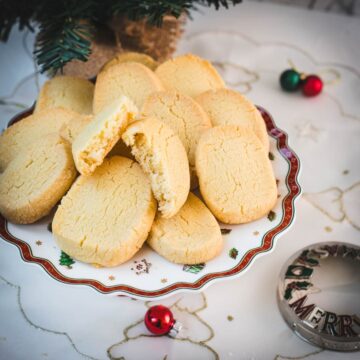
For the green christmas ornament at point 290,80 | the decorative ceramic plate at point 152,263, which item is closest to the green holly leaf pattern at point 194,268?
the decorative ceramic plate at point 152,263

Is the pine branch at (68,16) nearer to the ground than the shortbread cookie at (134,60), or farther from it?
farther from it

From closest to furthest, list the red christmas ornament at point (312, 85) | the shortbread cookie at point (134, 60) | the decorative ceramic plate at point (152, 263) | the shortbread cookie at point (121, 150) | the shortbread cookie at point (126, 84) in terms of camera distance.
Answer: the decorative ceramic plate at point (152, 263) → the shortbread cookie at point (121, 150) → the shortbread cookie at point (126, 84) → the shortbread cookie at point (134, 60) → the red christmas ornament at point (312, 85)

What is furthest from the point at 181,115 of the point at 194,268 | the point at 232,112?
the point at 194,268

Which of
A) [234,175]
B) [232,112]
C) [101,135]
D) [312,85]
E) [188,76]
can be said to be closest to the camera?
[101,135]

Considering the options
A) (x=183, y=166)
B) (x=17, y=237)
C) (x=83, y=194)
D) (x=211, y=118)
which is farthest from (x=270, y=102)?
(x=17, y=237)

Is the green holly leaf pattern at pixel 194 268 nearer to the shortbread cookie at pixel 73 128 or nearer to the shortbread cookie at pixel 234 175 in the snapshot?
the shortbread cookie at pixel 234 175

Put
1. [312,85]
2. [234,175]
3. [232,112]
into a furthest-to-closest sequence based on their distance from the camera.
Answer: [312,85]
[232,112]
[234,175]

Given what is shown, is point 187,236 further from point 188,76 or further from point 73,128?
point 188,76
